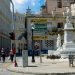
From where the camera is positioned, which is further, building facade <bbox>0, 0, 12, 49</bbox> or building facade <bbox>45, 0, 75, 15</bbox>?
building facade <bbox>45, 0, 75, 15</bbox>

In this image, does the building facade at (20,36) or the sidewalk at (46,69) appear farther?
the building facade at (20,36)

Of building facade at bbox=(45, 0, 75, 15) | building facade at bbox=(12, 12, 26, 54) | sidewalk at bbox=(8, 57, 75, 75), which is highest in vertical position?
building facade at bbox=(45, 0, 75, 15)

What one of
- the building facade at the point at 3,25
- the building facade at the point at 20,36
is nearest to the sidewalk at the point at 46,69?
the building facade at the point at 3,25

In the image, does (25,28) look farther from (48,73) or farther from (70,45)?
(48,73)

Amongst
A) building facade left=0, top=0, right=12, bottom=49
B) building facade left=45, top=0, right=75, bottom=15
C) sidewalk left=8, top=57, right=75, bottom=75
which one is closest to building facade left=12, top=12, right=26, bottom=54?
→ building facade left=0, top=0, right=12, bottom=49

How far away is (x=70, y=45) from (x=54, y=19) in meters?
47.5

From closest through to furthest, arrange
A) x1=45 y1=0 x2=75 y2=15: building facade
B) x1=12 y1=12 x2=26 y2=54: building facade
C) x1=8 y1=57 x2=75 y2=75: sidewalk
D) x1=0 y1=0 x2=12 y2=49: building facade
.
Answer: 1. x1=8 y1=57 x2=75 y2=75: sidewalk
2. x1=0 y1=0 x2=12 y2=49: building facade
3. x1=12 y1=12 x2=26 y2=54: building facade
4. x1=45 y1=0 x2=75 y2=15: building facade

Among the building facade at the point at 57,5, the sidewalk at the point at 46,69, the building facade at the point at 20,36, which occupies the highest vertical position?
the building facade at the point at 57,5

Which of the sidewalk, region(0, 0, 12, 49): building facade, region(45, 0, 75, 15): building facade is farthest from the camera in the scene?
region(45, 0, 75, 15): building facade

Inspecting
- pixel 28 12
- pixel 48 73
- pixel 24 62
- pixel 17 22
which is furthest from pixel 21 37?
pixel 48 73

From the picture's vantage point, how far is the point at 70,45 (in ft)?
165

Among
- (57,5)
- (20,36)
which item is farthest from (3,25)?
(57,5)

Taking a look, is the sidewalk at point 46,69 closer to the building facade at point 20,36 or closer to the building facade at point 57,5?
the building facade at point 20,36

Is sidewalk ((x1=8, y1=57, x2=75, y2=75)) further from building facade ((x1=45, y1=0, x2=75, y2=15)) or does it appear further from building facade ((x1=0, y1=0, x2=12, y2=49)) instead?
building facade ((x1=45, y1=0, x2=75, y2=15))
